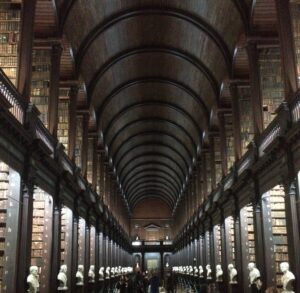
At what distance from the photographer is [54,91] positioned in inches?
552

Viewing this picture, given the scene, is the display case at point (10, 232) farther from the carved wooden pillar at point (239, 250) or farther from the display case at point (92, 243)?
the display case at point (92, 243)

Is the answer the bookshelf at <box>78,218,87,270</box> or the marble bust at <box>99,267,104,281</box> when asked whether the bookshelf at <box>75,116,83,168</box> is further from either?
the marble bust at <box>99,267,104,281</box>

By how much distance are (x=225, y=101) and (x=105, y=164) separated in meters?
11.4

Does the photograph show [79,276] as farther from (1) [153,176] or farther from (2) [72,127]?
(1) [153,176]

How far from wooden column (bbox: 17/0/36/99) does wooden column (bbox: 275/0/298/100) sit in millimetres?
5668

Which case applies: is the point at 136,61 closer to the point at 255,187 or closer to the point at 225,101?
the point at 225,101

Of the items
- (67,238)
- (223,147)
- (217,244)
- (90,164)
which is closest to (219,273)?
(217,244)

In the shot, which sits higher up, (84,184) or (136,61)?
(136,61)

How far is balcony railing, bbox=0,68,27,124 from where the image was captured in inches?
349

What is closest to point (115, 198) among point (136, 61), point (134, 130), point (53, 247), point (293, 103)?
point (134, 130)

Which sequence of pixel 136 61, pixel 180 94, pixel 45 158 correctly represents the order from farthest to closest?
1. pixel 180 94
2. pixel 136 61
3. pixel 45 158

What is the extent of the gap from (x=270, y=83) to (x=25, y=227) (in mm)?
8589

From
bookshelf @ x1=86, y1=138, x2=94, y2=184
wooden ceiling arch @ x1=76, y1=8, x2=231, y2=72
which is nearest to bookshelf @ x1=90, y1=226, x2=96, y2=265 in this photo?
bookshelf @ x1=86, y1=138, x2=94, y2=184

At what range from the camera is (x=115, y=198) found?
122 feet
